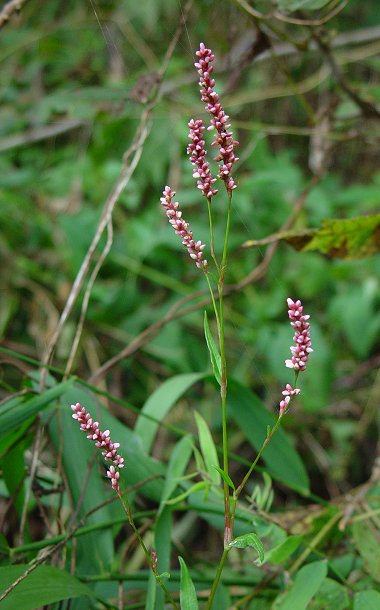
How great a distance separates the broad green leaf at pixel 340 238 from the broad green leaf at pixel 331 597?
46 centimetres

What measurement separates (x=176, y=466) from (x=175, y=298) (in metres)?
0.82

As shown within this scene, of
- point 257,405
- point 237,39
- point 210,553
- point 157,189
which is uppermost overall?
point 237,39

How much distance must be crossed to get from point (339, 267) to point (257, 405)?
719 mm

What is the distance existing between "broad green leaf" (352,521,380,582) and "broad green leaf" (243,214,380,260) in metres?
0.39

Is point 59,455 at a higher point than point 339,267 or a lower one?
lower

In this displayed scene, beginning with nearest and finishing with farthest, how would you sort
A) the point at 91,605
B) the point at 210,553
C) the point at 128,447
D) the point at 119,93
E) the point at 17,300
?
the point at 91,605, the point at 128,447, the point at 210,553, the point at 119,93, the point at 17,300

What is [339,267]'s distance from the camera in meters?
1.61

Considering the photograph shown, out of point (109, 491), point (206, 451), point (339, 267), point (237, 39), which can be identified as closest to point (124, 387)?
point (339, 267)

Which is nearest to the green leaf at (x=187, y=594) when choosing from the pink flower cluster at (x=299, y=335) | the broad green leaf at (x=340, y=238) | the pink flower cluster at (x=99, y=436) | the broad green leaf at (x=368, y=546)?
the pink flower cluster at (x=99, y=436)

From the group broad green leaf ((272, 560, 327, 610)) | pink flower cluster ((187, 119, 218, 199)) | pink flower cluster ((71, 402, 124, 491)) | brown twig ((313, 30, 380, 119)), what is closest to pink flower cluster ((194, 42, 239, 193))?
pink flower cluster ((187, 119, 218, 199))

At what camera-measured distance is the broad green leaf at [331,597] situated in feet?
2.68

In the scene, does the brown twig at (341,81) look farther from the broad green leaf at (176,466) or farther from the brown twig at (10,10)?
the broad green leaf at (176,466)

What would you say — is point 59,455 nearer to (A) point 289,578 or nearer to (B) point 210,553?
(A) point 289,578

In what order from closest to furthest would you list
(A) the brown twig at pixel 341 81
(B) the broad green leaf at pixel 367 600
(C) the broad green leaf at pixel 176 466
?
(B) the broad green leaf at pixel 367 600, (C) the broad green leaf at pixel 176 466, (A) the brown twig at pixel 341 81
